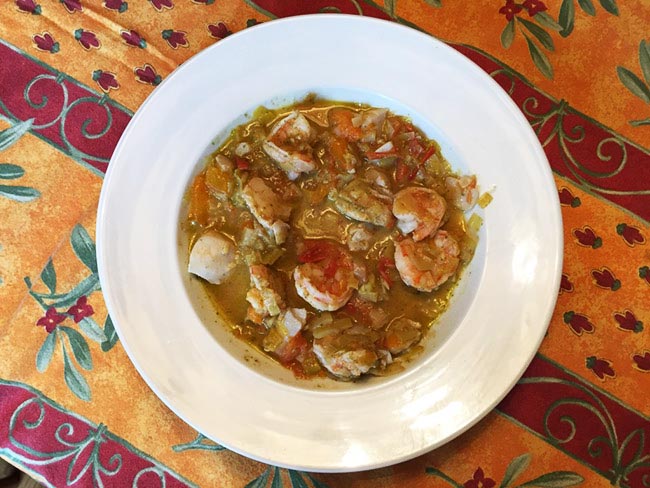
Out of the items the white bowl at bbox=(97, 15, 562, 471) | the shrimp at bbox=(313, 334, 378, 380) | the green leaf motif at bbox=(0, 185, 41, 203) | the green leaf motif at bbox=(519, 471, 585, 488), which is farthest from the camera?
the green leaf motif at bbox=(0, 185, 41, 203)

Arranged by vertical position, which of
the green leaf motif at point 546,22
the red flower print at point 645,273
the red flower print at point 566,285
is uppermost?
the green leaf motif at point 546,22

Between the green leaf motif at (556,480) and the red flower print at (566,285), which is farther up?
the red flower print at (566,285)

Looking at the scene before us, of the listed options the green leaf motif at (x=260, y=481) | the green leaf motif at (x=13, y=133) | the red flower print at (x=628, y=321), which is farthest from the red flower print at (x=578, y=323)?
the green leaf motif at (x=13, y=133)

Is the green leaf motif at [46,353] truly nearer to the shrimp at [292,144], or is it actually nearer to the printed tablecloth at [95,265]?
the printed tablecloth at [95,265]

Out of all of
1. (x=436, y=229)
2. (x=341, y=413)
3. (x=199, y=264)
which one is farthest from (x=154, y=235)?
(x=436, y=229)

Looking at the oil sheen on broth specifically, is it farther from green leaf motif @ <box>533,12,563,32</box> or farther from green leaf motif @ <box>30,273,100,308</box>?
green leaf motif @ <box>533,12,563,32</box>

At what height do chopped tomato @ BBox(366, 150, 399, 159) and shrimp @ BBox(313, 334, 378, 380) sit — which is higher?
chopped tomato @ BBox(366, 150, 399, 159)

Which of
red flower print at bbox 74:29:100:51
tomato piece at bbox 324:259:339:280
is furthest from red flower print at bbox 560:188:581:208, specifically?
red flower print at bbox 74:29:100:51
